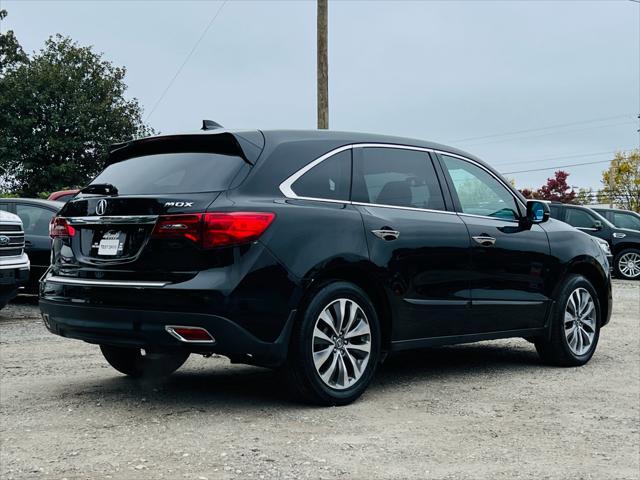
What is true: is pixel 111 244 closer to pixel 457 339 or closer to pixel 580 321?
pixel 457 339

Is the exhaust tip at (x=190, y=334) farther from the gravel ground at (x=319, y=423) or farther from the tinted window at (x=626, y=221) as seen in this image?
the tinted window at (x=626, y=221)

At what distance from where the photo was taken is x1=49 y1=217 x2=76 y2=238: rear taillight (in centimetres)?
585

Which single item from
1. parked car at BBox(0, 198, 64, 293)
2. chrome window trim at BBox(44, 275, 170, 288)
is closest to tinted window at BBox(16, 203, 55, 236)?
parked car at BBox(0, 198, 64, 293)

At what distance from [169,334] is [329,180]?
1529 millimetres

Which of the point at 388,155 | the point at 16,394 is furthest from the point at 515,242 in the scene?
the point at 16,394

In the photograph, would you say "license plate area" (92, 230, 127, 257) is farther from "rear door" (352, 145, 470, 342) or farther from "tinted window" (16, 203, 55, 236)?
"tinted window" (16, 203, 55, 236)

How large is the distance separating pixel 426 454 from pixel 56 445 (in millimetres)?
1940

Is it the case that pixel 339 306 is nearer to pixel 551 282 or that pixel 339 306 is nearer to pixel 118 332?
pixel 118 332

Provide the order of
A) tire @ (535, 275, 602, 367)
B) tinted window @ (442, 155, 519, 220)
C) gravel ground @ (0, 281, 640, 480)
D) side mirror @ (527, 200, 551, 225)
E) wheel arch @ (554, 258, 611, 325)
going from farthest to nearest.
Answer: wheel arch @ (554, 258, 611, 325) → tire @ (535, 275, 602, 367) → side mirror @ (527, 200, 551, 225) → tinted window @ (442, 155, 519, 220) → gravel ground @ (0, 281, 640, 480)

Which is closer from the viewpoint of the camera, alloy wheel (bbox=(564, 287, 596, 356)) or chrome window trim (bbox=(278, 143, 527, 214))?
chrome window trim (bbox=(278, 143, 527, 214))

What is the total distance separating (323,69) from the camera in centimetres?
1841

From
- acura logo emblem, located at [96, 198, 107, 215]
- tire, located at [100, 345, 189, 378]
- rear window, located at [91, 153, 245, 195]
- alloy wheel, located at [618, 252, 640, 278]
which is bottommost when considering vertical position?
alloy wheel, located at [618, 252, 640, 278]

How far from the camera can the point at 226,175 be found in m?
5.53

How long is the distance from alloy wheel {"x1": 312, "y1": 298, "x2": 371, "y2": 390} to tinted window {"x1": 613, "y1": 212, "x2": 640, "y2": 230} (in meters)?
17.7
